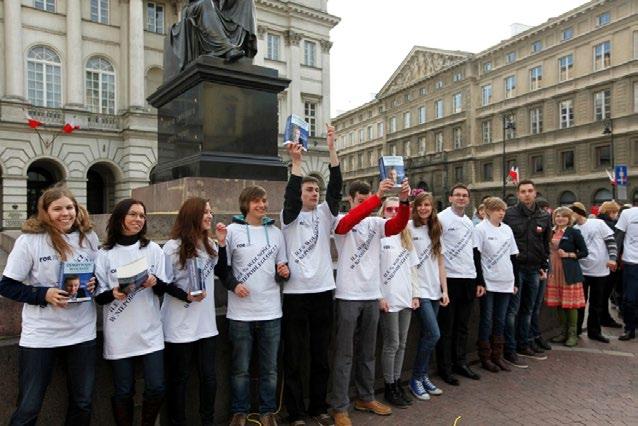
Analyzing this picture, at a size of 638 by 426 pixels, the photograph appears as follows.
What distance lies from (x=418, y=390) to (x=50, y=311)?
3.45 meters

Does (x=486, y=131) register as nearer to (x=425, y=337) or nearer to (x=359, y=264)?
(x=425, y=337)

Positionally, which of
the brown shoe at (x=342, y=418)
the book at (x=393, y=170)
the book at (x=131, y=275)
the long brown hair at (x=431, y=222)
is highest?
the book at (x=393, y=170)

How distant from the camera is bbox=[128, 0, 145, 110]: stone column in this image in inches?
1217

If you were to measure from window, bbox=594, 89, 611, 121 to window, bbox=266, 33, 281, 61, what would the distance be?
28.2 metres

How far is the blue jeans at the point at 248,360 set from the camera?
12.2 ft

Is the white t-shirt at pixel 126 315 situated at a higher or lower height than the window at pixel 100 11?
lower

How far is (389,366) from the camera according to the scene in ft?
14.7

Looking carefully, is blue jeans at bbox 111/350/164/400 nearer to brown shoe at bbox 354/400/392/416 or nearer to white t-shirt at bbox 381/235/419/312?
brown shoe at bbox 354/400/392/416

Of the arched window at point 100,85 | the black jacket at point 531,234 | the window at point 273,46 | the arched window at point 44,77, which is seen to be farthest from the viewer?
the window at point 273,46

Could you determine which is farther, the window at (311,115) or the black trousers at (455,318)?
the window at (311,115)

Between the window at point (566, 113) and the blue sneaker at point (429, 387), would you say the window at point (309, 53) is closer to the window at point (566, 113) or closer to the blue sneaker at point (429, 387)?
the window at point (566, 113)

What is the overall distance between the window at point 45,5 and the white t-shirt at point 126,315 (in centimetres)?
3305

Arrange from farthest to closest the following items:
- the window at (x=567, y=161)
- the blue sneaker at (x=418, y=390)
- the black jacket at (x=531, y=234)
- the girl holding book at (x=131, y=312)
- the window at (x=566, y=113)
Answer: the window at (x=566, y=113) < the window at (x=567, y=161) < the black jacket at (x=531, y=234) < the blue sneaker at (x=418, y=390) < the girl holding book at (x=131, y=312)

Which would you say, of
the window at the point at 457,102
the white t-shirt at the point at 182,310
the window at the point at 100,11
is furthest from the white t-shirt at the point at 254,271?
the window at the point at 457,102
